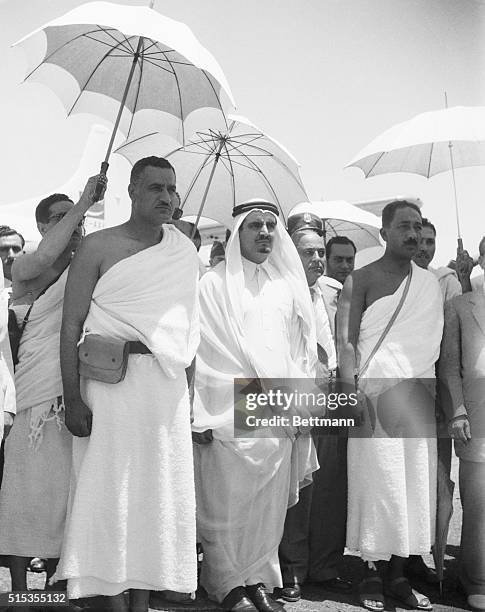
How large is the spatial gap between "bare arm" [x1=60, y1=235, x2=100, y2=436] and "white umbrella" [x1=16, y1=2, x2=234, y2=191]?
2.33ft

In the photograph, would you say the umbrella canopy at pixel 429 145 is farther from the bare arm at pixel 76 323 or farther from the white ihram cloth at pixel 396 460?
the bare arm at pixel 76 323

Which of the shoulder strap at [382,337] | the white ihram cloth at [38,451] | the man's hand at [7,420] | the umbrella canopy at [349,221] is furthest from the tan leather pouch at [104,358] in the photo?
the umbrella canopy at [349,221]

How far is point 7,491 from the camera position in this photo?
3324mm

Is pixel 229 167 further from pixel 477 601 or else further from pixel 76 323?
pixel 477 601

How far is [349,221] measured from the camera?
6582 mm

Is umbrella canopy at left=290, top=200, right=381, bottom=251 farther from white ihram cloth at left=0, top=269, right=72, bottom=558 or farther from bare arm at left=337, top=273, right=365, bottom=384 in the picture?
white ihram cloth at left=0, top=269, right=72, bottom=558

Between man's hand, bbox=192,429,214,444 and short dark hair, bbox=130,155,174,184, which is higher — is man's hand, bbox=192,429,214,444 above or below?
below

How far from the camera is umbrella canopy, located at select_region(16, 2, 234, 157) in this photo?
3840 mm

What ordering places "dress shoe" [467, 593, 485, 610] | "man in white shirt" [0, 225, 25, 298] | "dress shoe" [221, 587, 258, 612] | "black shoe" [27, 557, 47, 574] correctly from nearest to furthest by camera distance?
"dress shoe" [221, 587, 258, 612], "dress shoe" [467, 593, 485, 610], "black shoe" [27, 557, 47, 574], "man in white shirt" [0, 225, 25, 298]

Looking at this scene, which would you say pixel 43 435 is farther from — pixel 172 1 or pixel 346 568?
pixel 172 1

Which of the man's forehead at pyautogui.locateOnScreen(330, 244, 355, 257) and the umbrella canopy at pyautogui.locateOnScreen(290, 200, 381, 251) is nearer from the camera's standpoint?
the man's forehead at pyautogui.locateOnScreen(330, 244, 355, 257)

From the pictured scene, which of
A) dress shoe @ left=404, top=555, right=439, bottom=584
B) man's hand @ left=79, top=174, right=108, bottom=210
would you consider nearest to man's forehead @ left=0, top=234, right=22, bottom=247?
man's hand @ left=79, top=174, right=108, bottom=210

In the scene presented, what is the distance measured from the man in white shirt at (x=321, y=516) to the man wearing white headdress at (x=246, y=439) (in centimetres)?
31

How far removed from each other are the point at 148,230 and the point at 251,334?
30.6 inches
